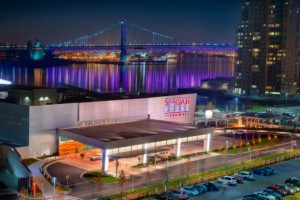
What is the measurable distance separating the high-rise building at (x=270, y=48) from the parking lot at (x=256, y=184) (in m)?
22.4

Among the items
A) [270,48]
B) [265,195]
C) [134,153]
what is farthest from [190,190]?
[270,48]

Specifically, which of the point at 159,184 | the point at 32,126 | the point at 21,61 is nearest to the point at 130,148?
the point at 159,184

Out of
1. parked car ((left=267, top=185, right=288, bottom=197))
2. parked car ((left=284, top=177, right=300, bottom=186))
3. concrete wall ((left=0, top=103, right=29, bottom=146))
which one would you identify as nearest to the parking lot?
parked car ((left=284, top=177, right=300, bottom=186))

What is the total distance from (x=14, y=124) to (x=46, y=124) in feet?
2.60

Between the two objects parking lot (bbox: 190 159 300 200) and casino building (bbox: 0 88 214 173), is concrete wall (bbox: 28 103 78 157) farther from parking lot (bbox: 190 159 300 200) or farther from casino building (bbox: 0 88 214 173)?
parking lot (bbox: 190 159 300 200)

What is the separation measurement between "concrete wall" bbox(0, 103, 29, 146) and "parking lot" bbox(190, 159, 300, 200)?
190 inches

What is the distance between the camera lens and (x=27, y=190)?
27.3ft

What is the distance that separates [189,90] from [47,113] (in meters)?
23.6

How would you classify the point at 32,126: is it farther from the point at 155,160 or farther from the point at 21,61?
the point at 21,61

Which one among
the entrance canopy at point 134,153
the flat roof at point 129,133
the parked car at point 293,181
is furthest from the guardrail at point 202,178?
the flat roof at point 129,133

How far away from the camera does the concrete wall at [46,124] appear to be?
36.7 ft

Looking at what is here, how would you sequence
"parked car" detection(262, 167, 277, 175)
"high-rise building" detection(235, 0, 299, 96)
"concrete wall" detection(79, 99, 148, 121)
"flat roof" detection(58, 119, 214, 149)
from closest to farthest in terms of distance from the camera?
"parked car" detection(262, 167, 277, 175), "flat roof" detection(58, 119, 214, 149), "concrete wall" detection(79, 99, 148, 121), "high-rise building" detection(235, 0, 299, 96)

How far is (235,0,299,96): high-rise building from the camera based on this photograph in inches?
1289

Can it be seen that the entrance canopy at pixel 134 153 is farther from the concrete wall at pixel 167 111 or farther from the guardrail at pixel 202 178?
the concrete wall at pixel 167 111
